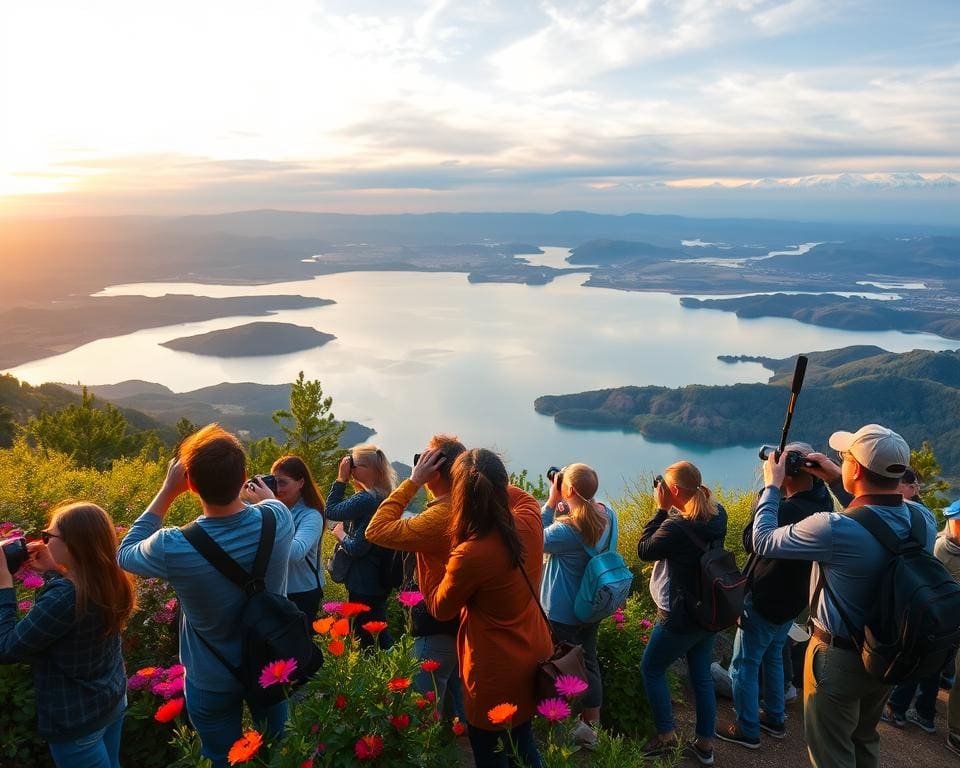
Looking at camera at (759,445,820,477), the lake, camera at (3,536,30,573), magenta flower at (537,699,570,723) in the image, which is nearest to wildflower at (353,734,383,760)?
magenta flower at (537,699,570,723)

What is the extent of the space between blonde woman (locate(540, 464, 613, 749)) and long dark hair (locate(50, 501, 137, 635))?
1.92 meters

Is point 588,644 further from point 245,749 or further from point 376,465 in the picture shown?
point 245,749

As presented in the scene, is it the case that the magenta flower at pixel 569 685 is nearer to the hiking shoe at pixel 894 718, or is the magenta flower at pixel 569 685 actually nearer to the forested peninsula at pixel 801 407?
the hiking shoe at pixel 894 718

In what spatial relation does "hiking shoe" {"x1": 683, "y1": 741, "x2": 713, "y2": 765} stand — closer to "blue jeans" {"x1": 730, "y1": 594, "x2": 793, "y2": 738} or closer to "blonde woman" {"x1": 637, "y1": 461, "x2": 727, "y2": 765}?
"blonde woman" {"x1": 637, "y1": 461, "x2": 727, "y2": 765}

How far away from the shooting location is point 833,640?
110 inches

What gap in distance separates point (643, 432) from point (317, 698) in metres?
94.8

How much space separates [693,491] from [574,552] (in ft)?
2.25

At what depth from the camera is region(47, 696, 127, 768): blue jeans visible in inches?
103

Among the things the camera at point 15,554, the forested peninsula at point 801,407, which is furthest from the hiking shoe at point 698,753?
the forested peninsula at point 801,407

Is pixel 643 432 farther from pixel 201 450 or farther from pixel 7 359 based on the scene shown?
pixel 7 359

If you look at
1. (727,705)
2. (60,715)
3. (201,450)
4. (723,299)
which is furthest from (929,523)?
(723,299)

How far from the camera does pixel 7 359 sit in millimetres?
117625

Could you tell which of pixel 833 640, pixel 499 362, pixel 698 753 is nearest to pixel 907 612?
pixel 833 640

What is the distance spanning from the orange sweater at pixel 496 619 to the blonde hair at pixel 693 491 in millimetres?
1063
